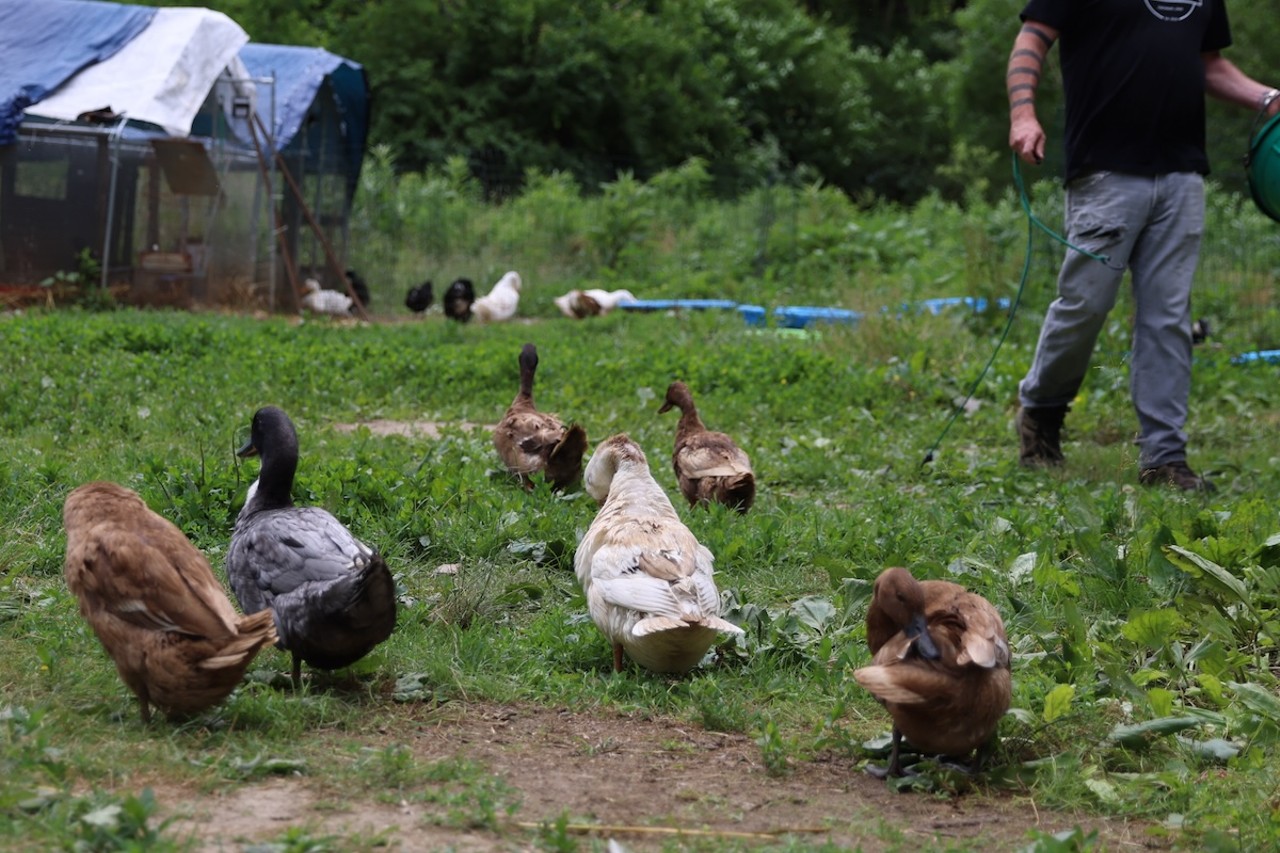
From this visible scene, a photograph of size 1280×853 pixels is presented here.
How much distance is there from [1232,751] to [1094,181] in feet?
13.6

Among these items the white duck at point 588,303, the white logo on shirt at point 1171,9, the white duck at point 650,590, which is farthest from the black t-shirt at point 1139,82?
the white duck at point 588,303

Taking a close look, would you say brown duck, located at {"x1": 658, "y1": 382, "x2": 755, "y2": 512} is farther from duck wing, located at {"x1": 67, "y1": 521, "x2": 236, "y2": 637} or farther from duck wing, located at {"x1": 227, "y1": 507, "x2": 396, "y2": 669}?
duck wing, located at {"x1": 67, "y1": 521, "x2": 236, "y2": 637}

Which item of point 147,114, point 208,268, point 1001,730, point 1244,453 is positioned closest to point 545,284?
point 208,268

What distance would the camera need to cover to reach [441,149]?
28812 millimetres

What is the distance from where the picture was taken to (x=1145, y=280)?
292 inches

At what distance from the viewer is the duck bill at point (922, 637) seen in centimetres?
370

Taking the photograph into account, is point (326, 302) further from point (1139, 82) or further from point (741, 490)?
point (1139, 82)

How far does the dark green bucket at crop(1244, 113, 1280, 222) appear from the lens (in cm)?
708

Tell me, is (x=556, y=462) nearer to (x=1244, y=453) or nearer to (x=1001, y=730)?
(x=1001, y=730)

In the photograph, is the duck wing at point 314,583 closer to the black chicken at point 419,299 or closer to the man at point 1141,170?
the man at point 1141,170

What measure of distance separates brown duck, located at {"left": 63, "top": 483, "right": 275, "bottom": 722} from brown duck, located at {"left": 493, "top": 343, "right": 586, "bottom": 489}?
3.14m

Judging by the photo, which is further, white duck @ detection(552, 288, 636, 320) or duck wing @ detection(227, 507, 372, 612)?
white duck @ detection(552, 288, 636, 320)

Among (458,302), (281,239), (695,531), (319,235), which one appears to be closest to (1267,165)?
(695,531)

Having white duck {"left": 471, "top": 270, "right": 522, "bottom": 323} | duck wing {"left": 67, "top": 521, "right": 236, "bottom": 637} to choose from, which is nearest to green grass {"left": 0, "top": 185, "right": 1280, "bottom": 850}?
duck wing {"left": 67, "top": 521, "right": 236, "bottom": 637}
